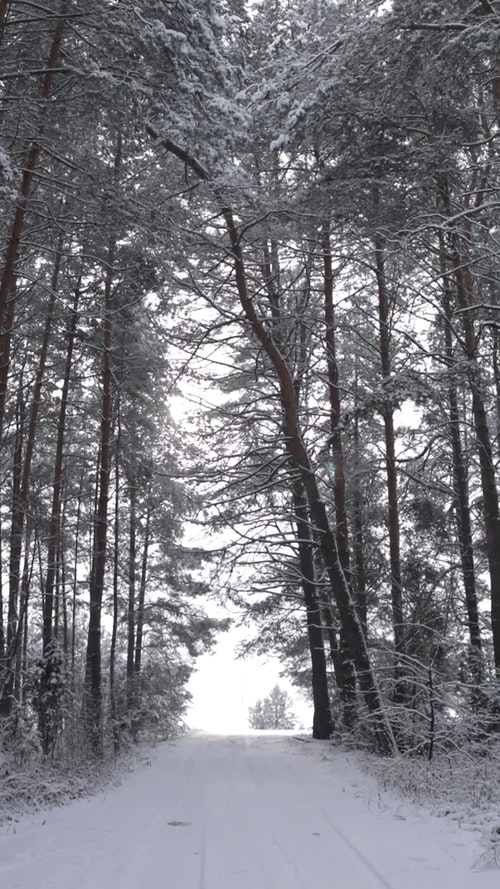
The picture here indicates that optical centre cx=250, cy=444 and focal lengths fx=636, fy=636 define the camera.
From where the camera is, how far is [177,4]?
Result: 755 centimetres

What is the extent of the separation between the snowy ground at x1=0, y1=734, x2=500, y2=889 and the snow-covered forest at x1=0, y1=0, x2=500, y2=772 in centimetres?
175

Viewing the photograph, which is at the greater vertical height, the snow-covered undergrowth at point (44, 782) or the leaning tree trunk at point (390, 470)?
the leaning tree trunk at point (390, 470)

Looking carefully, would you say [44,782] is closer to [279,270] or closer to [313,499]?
[313,499]

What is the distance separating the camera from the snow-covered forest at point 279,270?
8.05m

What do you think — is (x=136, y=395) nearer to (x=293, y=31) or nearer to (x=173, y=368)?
(x=173, y=368)

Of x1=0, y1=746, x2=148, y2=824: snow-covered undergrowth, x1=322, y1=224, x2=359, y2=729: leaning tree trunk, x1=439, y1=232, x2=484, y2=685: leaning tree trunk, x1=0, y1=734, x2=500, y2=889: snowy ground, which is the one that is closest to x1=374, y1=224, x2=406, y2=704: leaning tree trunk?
x1=322, y1=224, x2=359, y2=729: leaning tree trunk

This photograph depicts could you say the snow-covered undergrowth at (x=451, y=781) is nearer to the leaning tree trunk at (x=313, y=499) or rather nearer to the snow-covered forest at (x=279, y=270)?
the snow-covered forest at (x=279, y=270)

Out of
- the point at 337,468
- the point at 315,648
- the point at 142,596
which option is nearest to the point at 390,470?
the point at 337,468

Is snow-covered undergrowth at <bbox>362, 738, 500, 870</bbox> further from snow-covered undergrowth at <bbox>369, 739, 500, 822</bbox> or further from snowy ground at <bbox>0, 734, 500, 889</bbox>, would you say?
snowy ground at <bbox>0, 734, 500, 889</bbox>

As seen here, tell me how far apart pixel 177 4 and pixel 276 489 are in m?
10.5

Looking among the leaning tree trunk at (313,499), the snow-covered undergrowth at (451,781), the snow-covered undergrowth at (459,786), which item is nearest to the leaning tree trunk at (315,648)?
the leaning tree trunk at (313,499)

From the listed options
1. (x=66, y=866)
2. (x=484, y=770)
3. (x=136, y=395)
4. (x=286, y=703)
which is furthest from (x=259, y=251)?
(x=286, y=703)

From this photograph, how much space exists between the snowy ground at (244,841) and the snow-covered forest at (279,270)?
5.74 feet

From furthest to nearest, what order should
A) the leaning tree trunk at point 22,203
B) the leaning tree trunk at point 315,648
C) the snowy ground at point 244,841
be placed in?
the leaning tree trunk at point 315,648 < the leaning tree trunk at point 22,203 < the snowy ground at point 244,841
